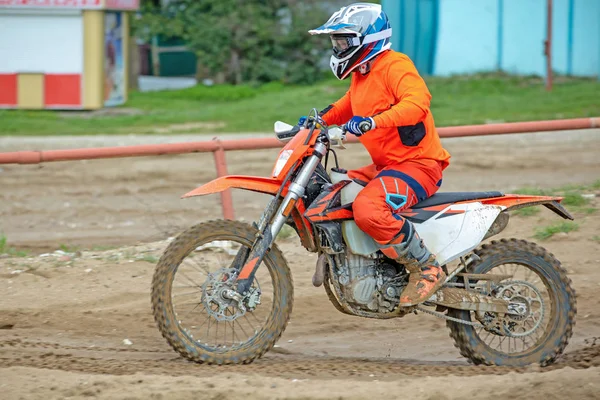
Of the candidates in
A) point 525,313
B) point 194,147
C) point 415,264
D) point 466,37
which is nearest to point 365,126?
point 415,264

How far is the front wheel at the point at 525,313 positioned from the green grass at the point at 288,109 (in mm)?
11165

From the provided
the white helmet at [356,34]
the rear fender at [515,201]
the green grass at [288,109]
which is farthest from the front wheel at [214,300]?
the green grass at [288,109]

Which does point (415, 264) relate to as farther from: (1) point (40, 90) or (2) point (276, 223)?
(1) point (40, 90)

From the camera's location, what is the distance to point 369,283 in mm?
5574

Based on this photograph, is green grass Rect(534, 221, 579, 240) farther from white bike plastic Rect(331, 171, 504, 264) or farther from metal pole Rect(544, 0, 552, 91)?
metal pole Rect(544, 0, 552, 91)

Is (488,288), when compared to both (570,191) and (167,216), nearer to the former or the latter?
(570,191)

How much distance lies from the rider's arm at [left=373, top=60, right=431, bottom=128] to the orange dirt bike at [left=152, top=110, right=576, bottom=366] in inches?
11.3

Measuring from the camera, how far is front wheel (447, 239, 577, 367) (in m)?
5.73

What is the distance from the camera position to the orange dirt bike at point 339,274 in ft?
17.8

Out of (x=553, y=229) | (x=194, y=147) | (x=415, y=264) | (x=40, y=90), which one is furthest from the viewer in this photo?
(x=40, y=90)

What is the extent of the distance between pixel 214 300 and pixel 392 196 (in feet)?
3.79

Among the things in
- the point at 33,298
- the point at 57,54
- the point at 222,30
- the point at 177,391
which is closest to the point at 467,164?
the point at 33,298

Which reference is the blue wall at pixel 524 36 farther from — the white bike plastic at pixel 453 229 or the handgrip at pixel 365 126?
the handgrip at pixel 365 126

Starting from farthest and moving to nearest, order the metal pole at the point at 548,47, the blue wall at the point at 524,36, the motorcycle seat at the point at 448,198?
1. the blue wall at the point at 524,36
2. the metal pole at the point at 548,47
3. the motorcycle seat at the point at 448,198
